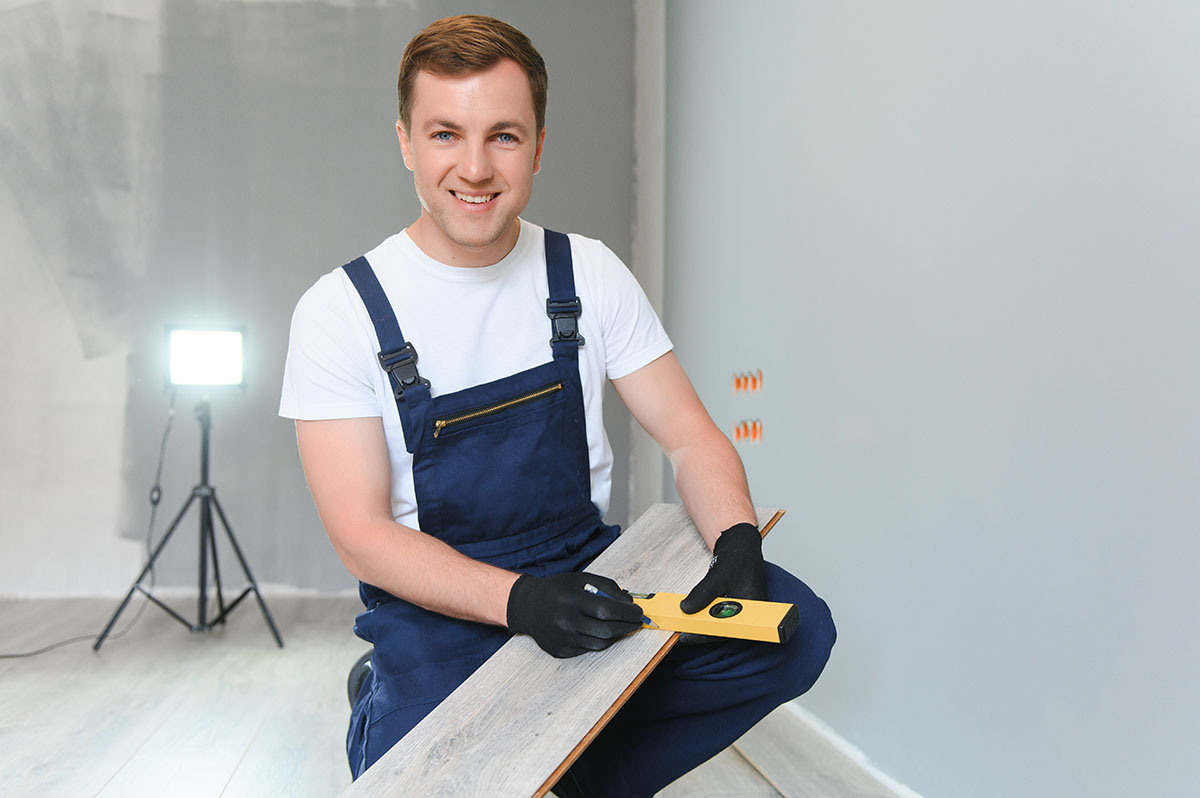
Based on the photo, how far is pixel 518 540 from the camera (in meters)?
1.48

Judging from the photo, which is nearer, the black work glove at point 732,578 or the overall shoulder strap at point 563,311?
the black work glove at point 732,578

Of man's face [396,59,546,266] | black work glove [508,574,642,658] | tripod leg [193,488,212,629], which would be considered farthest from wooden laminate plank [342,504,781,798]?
tripod leg [193,488,212,629]

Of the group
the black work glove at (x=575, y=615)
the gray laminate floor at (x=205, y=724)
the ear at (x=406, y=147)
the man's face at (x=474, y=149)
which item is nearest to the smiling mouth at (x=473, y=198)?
the man's face at (x=474, y=149)

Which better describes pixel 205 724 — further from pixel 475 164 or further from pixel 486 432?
pixel 475 164

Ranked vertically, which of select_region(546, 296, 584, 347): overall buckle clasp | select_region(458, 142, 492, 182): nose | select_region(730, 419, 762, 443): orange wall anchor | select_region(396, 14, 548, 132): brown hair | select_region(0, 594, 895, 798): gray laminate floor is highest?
select_region(396, 14, 548, 132): brown hair

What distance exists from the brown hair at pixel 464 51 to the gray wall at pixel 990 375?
80cm

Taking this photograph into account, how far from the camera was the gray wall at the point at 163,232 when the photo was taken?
150 inches

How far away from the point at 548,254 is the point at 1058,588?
95 centimetres

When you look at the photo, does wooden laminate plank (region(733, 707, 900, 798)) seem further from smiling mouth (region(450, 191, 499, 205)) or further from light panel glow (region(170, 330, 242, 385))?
light panel glow (region(170, 330, 242, 385))

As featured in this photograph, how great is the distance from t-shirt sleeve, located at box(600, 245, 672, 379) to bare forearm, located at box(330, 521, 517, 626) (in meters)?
0.46

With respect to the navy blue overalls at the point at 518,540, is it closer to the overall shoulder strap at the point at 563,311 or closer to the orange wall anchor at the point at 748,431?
the overall shoulder strap at the point at 563,311

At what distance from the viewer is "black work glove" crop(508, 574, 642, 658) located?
43.9 inches

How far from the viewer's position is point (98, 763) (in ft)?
7.12

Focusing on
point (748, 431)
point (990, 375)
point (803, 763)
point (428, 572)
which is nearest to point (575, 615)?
point (428, 572)
